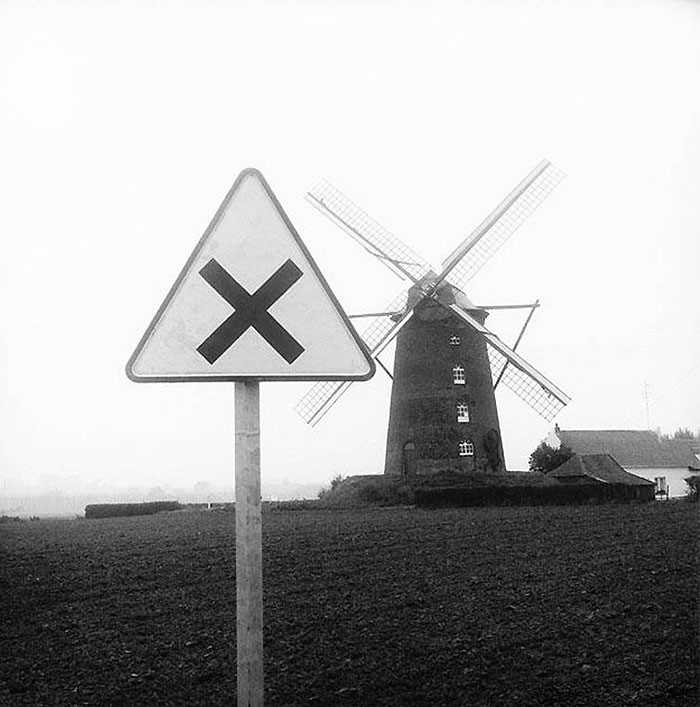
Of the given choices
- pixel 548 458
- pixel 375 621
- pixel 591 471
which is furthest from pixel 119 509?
pixel 375 621

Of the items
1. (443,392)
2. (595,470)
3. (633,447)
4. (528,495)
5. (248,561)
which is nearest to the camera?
(248,561)

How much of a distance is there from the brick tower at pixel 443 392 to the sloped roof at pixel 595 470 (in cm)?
1510

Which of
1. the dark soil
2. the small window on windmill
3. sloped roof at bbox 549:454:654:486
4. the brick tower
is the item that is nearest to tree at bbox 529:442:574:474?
sloped roof at bbox 549:454:654:486

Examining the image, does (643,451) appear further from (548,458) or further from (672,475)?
(548,458)

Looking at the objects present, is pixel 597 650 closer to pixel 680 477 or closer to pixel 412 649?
pixel 412 649

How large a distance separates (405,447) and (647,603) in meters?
22.9

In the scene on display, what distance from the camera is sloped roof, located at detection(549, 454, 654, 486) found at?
47531 mm

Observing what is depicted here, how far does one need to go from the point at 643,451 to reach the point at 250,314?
215 feet

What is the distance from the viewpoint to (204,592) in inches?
522

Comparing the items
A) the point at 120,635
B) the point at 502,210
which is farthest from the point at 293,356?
the point at 502,210

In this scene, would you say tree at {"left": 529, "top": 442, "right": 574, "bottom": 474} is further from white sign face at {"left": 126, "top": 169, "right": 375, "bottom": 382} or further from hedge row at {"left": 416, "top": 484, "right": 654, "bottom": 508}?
white sign face at {"left": 126, "top": 169, "right": 375, "bottom": 382}

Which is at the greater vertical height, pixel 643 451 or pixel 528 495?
pixel 643 451

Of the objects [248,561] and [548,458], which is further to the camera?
[548,458]

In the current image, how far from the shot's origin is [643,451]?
2518 inches
